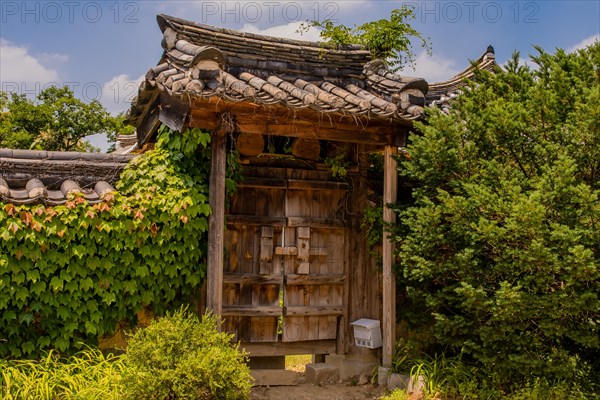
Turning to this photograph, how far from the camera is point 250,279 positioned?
788 centimetres

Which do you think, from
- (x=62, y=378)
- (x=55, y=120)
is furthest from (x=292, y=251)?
(x=55, y=120)

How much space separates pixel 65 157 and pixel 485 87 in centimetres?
480

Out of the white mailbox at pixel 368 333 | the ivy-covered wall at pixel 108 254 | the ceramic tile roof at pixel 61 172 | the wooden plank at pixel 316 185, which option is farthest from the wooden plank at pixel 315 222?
the ceramic tile roof at pixel 61 172

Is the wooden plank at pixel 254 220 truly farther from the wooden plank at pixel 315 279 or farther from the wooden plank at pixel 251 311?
the wooden plank at pixel 251 311

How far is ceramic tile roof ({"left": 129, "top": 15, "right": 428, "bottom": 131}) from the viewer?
659 centimetres

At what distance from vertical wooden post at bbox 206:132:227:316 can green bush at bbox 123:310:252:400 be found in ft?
3.25

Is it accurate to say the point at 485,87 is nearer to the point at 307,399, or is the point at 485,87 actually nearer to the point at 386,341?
the point at 386,341

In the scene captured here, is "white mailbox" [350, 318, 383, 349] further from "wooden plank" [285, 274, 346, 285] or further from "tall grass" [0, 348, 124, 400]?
"tall grass" [0, 348, 124, 400]

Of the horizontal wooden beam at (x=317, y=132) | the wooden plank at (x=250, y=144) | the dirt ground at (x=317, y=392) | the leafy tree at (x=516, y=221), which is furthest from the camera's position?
the wooden plank at (x=250, y=144)

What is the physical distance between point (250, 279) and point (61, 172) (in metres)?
2.57

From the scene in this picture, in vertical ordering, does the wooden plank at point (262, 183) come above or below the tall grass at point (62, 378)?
above

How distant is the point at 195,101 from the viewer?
6.74 meters

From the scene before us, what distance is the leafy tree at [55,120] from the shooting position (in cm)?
1953

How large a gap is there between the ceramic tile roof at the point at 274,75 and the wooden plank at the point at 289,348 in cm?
316
